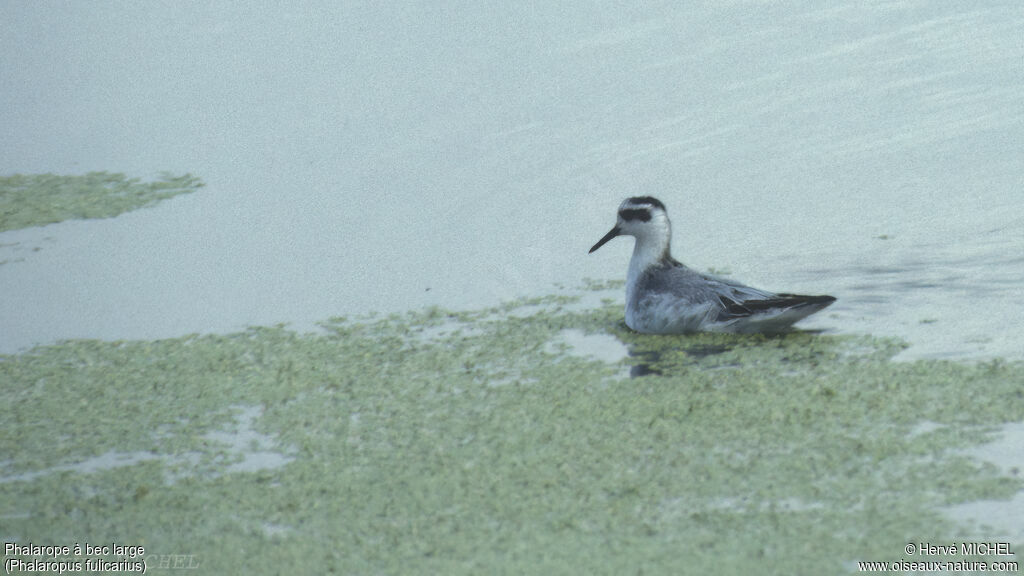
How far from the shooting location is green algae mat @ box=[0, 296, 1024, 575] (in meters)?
5.00

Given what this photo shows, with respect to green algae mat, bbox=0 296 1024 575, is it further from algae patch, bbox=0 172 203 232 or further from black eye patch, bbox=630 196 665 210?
algae patch, bbox=0 172 203 232

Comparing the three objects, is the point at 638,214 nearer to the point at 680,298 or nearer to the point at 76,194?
the point at 680,298

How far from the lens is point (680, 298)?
748 cm

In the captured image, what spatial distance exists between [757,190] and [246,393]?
4709 mm

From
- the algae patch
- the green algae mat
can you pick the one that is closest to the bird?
the green algae mat

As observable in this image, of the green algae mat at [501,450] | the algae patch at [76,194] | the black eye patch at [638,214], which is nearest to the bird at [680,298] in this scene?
the black eye patch at [638,214]

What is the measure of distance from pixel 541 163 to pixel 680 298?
12.6 feet

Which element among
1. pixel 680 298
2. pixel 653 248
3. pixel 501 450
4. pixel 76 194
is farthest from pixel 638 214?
pixel 76 194

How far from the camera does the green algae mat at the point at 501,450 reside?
5000 millimetres

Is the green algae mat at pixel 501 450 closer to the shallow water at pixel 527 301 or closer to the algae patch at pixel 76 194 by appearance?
the shallow water at pixel 527 301

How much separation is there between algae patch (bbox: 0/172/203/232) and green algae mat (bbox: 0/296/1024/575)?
11.1 feet

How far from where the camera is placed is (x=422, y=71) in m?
13.4

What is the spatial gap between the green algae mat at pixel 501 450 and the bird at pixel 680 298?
0.35 feet

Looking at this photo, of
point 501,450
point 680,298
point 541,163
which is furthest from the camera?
point 541,163
